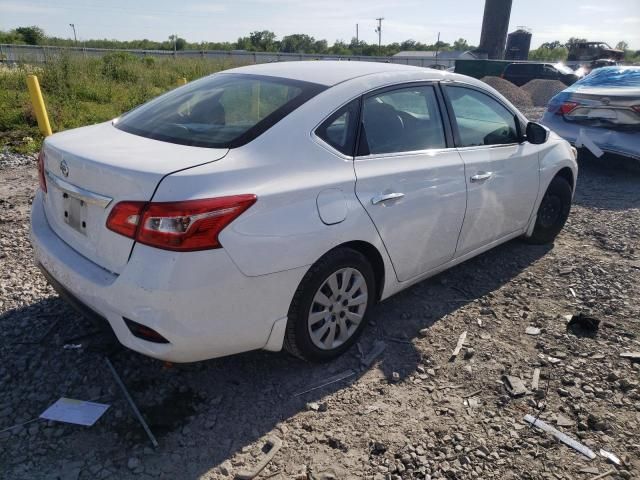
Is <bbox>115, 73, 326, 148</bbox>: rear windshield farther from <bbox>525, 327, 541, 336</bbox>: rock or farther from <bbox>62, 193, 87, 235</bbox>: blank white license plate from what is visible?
<bbox>525, 327, 541, 336</bbox>: rock

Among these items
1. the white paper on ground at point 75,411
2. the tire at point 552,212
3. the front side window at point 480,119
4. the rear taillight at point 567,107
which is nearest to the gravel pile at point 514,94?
the rear taillight at point 567,107

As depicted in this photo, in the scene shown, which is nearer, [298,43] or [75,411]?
[75,411]

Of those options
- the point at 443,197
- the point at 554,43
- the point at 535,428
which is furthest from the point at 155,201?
the point at 554,43

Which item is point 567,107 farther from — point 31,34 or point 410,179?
point 31,34

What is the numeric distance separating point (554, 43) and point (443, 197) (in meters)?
93.5

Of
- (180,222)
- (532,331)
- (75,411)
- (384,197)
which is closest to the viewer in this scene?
(180,222)

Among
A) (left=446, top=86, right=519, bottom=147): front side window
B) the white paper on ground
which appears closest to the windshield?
(left=446, top=86, right=519, bottom=147): front side window

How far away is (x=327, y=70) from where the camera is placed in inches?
131

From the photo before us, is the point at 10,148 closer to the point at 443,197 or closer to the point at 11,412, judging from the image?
the point at 11,412

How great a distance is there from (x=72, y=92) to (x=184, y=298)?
12.4 meters

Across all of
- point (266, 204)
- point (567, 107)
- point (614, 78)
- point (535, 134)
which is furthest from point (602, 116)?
point (266, 204)

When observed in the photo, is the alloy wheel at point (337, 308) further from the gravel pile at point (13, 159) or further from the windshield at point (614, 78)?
the windshield at point (614, 78)

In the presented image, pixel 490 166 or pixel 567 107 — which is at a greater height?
pixel 490 166

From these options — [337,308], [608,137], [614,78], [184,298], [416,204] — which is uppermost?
[614,78]
